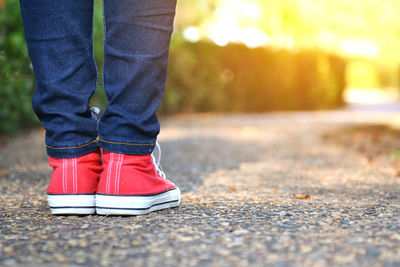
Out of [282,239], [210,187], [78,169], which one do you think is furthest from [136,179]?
[210,187]

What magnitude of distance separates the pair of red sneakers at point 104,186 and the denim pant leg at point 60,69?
6cm

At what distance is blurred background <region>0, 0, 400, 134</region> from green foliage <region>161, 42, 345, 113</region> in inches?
0.7

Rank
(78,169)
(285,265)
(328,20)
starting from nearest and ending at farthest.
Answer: (285,265) → (78,169) → (328,20)

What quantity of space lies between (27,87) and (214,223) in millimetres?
3707

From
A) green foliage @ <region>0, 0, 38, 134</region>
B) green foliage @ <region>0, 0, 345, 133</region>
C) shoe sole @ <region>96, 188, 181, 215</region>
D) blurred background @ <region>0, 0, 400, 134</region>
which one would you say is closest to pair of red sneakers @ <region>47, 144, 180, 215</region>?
shoe sole @ <region>96, 188, 181, 215</region>

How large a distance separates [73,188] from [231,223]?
1.69 feet

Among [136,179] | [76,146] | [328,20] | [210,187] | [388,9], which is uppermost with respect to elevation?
[328,20]

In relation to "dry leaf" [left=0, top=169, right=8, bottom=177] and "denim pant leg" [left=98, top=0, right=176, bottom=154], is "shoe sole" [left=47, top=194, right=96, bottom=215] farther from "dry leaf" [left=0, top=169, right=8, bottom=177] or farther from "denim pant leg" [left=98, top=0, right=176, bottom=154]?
"dry leaf" [left=0, top=169, right=8, bottom=177]

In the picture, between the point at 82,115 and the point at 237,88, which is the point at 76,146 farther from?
the point at 237,88

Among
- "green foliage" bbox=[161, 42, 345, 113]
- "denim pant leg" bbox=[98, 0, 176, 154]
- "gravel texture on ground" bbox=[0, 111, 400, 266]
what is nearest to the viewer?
"gravel texture on ground" bbox=[0, 111, 400, 266]

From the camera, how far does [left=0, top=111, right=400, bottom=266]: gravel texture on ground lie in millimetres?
1145

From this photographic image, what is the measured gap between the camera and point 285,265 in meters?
1.09

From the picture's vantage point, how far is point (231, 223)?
1.46 m

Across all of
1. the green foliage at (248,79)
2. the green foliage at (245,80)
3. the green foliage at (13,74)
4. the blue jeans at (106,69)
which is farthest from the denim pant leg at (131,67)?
the green foliage at (248,79)
